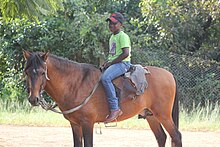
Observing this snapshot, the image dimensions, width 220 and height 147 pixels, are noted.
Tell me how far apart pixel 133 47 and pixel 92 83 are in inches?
364

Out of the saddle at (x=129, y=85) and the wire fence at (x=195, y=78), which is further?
the wire fence at (x=195, y=78)

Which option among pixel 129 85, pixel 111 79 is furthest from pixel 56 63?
pixel 129 85

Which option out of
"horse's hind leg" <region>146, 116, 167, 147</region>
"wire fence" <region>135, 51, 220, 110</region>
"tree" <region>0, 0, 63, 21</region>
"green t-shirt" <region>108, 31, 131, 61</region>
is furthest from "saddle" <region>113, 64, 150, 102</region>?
"wire fence" <region>135, 51, 220, 110</region>

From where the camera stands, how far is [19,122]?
1419 centimetres

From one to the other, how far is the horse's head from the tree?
4.11 feet

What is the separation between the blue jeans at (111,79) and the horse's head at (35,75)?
1084 mm

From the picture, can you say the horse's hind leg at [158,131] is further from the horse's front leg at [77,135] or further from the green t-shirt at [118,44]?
the horse's front leg at [77,135]

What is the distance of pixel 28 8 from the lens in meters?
8.09

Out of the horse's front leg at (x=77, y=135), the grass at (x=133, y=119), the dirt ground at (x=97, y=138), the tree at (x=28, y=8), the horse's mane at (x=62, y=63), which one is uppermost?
the tree at (x=28, y=8)

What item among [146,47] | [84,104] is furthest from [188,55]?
[84,104]

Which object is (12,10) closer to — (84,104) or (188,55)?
(84,104)

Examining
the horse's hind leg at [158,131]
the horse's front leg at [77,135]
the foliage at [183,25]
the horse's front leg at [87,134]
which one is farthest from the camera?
the foliage at [183,25]

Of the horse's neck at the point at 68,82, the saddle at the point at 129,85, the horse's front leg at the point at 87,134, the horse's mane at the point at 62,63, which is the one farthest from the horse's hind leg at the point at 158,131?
the horse's mane at the point at 62,63

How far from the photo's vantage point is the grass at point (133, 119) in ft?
44.4
